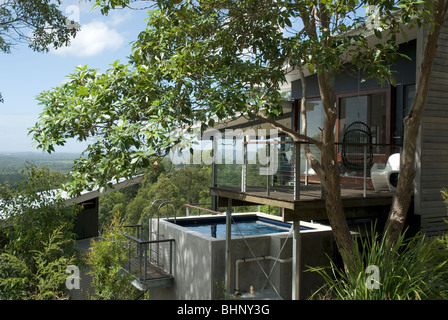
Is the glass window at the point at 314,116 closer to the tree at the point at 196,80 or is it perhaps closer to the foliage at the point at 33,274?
the tree at the point at 196,80

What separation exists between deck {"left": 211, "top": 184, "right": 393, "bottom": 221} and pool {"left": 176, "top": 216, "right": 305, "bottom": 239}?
356 cm

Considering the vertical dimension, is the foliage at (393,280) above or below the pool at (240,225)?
above

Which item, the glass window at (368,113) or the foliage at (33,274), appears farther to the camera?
the glass window at (368,113)

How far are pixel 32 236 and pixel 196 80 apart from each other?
3316mm

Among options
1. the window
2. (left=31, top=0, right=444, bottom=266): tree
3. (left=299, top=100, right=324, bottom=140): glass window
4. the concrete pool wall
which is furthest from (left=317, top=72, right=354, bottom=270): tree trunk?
(left=299, top=100, right=324, bottom=140): glass window

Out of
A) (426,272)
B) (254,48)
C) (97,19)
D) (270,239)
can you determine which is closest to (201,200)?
(97,19)

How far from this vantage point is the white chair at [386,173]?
8266mm

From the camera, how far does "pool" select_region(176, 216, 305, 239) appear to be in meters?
12.1

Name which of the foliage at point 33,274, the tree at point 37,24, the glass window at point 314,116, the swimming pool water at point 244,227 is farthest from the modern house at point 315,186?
the tree at point 37,24

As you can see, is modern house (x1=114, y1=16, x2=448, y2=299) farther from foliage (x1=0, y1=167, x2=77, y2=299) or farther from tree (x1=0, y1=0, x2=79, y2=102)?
tree (x1=0, y1=0, x2=79, y2=102)

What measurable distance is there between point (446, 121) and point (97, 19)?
28139 mm

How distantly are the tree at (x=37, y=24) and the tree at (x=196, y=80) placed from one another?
5202mm

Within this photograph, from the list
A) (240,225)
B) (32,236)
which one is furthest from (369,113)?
(32,236)
